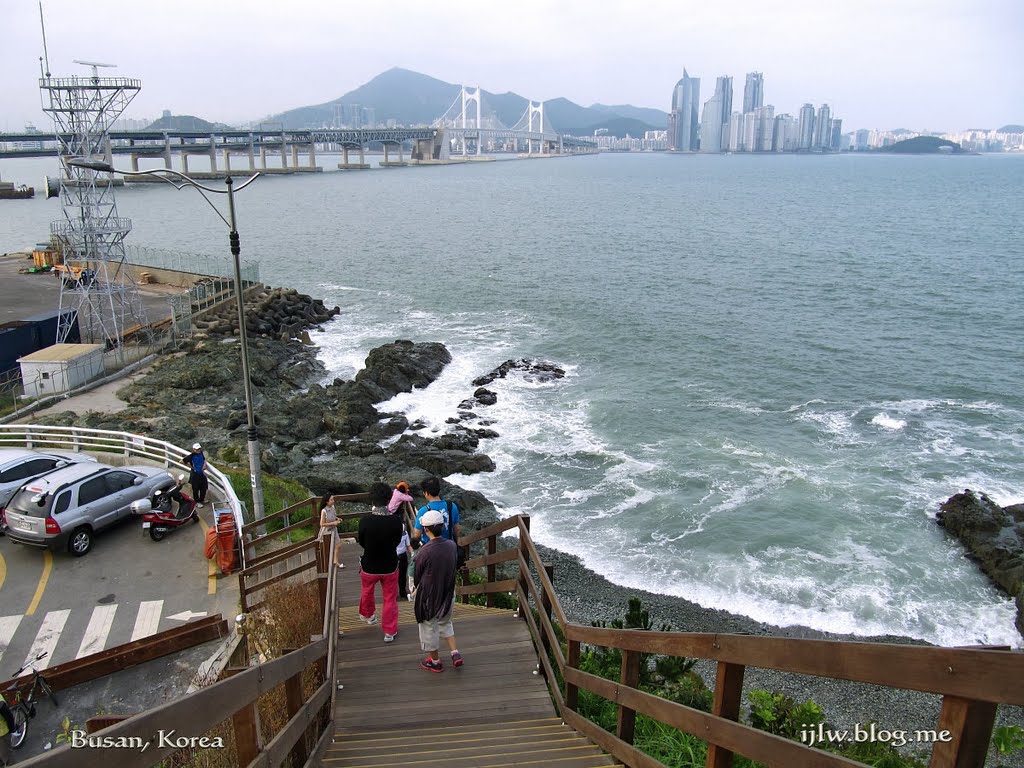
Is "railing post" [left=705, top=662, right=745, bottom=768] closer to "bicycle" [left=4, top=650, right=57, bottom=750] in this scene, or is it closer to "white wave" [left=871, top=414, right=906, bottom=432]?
"bicycle" [left=4, top=650, right=57, bottom=750]

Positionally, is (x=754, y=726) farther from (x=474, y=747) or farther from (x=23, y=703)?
(x=23, y=703)

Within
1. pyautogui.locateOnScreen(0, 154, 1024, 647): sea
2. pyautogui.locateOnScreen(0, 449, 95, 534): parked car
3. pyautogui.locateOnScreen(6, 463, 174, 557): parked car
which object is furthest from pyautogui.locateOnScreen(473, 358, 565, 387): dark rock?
pyautogui.locateOnScreen(6, 463, 174, 557): parked car

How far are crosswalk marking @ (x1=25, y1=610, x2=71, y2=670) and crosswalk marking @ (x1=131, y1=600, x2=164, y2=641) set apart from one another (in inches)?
41.8

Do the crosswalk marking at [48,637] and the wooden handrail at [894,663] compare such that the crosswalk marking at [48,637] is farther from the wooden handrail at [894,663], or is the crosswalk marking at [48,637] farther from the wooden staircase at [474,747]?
the wooden handrail at [894,663]

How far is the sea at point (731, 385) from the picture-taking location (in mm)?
21797

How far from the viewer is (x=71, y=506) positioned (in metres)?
14.4

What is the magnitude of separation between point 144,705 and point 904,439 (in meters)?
28.7

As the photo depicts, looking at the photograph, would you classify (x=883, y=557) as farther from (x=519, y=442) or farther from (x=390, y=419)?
(x=390, y=419)

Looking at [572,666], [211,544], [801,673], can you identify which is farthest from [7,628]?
[801,673]

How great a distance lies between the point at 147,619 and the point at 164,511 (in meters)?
3.24

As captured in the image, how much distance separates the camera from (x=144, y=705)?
32.0ft

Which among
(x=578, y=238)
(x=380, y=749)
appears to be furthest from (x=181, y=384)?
(x=578, y=238)

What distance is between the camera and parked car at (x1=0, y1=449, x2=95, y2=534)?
1583cm

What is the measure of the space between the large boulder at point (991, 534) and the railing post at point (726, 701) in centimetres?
1962
